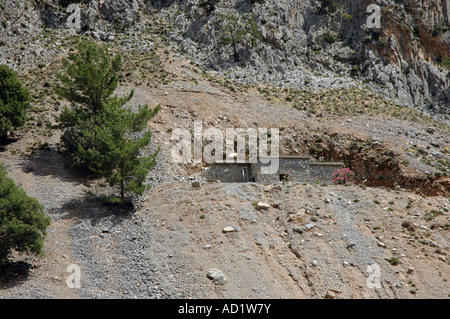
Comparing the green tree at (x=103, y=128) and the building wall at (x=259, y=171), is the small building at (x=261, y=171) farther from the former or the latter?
the green tree at (x=103, y=128)

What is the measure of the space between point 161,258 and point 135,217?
508 centimetres

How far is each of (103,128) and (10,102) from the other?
1154 cm

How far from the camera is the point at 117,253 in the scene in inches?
918

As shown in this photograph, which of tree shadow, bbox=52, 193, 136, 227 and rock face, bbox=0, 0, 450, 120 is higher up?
rock face, bbox=0, 0, 450, 120

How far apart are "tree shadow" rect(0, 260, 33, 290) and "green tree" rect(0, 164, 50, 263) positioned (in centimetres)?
49

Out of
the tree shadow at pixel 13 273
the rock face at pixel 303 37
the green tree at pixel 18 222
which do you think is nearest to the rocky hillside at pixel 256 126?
the tree shadow at pixel 13 273

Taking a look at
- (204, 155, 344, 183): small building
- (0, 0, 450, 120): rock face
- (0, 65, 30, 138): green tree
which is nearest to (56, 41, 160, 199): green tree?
(0, 65, 30, 138): green tree

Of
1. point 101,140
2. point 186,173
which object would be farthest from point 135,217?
point 186,173

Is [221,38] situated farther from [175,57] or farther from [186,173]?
[186,173]

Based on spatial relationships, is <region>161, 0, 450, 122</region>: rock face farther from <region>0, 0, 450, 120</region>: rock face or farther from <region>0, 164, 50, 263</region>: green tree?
<region>0, 164, 50, 263</region>: green tree

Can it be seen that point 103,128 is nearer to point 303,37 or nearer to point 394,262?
point 394,262

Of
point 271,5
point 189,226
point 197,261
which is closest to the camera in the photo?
point 197,261

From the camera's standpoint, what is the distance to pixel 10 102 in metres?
34.2

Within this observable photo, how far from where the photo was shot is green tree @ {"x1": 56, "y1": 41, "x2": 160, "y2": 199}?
2686cm
